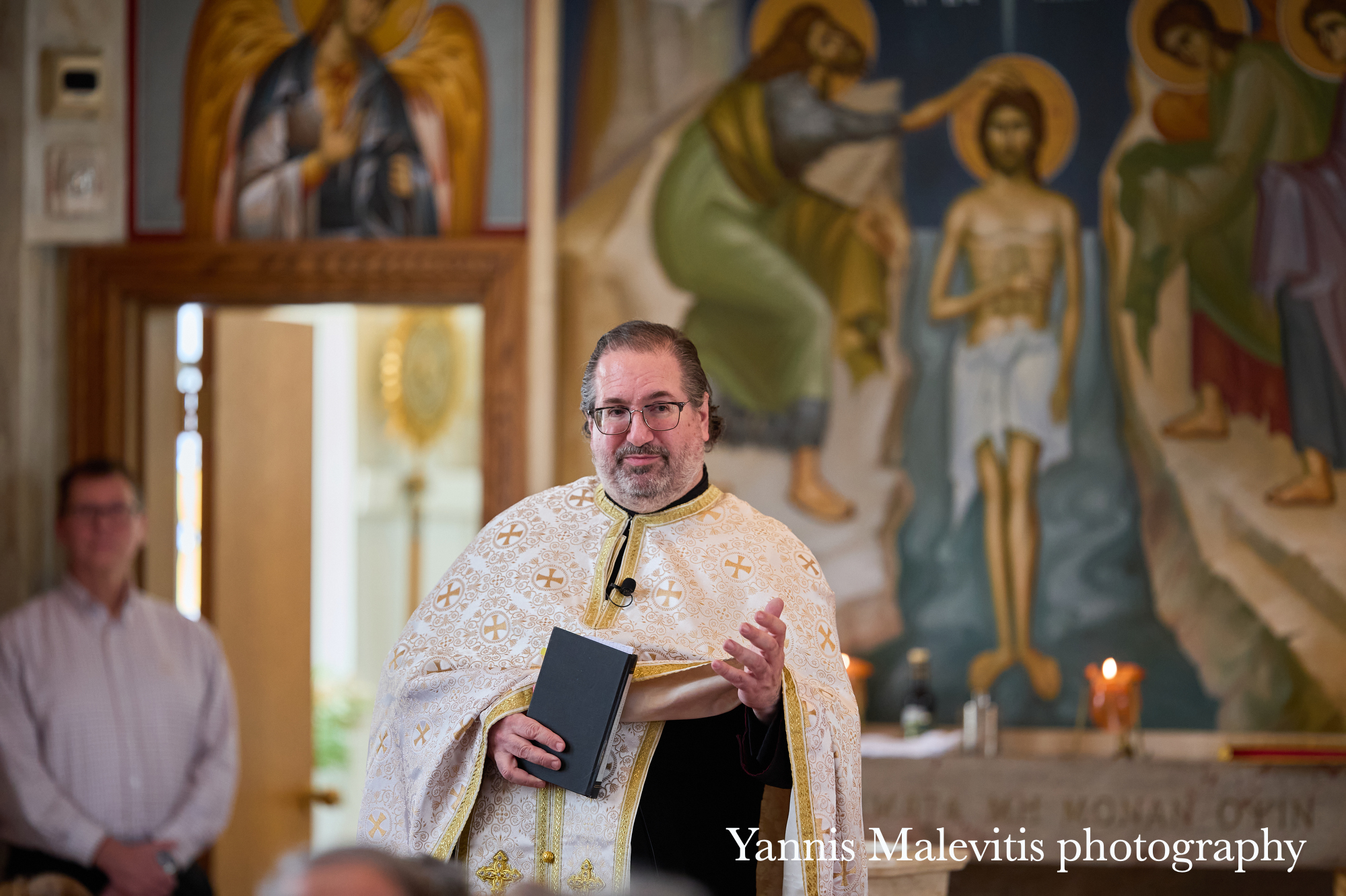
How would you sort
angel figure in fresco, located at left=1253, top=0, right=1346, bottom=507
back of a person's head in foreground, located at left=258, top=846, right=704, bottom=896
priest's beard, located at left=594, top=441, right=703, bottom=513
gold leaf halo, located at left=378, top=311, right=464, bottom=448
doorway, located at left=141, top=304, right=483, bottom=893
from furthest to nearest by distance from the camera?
gold leaf halo, located at left=378, top=311, right=464, bottom=448, doorway, located at left=141, top=304, right=483, bottom=893, angel figure in fresco, located at left=1253, top=0, right=1346, bottom=507, priest's beard, located at left=594, top=441, right=703, bottom=513, back of a person's head in foreground, located at left=258, top=846, right=704, bottom=896

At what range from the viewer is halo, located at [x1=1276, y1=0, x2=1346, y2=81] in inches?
213

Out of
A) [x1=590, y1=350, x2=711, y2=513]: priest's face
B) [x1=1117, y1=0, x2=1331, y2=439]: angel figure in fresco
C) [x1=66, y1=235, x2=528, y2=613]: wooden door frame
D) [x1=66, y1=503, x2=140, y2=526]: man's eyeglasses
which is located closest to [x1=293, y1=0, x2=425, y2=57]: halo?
[x1=66, y1=235, x2=528, y2=613]: wooden door frame

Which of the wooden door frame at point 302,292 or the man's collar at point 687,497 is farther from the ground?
the wooden door frame at point 302,292

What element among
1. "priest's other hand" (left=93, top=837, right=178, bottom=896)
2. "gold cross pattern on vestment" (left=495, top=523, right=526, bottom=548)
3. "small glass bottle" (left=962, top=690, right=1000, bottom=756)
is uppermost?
"gold cross pattern on vestment" (left=495, top=523, right=526, bottom=548)

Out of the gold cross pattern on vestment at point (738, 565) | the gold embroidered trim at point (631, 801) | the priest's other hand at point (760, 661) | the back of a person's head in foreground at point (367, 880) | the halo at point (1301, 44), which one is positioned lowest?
the gold embroidered trim at point (631, 801)

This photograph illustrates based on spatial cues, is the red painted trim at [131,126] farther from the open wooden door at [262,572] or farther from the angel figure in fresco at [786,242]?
the angel figure in fresco at [786,242]

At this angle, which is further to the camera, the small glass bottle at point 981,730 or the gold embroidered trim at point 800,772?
the small glass bottle at point 981,730

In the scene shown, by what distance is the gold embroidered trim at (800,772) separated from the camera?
2703 millimetres

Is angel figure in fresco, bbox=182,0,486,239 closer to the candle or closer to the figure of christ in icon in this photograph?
the figure of christ in icon

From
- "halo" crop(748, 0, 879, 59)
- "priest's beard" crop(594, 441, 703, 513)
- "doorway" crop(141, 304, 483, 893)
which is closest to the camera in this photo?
"priest's beard" crop(594, 441, 703, 513)

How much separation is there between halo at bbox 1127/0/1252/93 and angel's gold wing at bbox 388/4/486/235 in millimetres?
2635

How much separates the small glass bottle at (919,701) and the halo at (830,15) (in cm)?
244

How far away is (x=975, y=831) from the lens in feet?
16.9

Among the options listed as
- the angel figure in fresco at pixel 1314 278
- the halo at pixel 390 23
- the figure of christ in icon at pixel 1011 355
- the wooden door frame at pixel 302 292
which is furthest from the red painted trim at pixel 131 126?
the angel figure in fresco at pixel 1314 278
